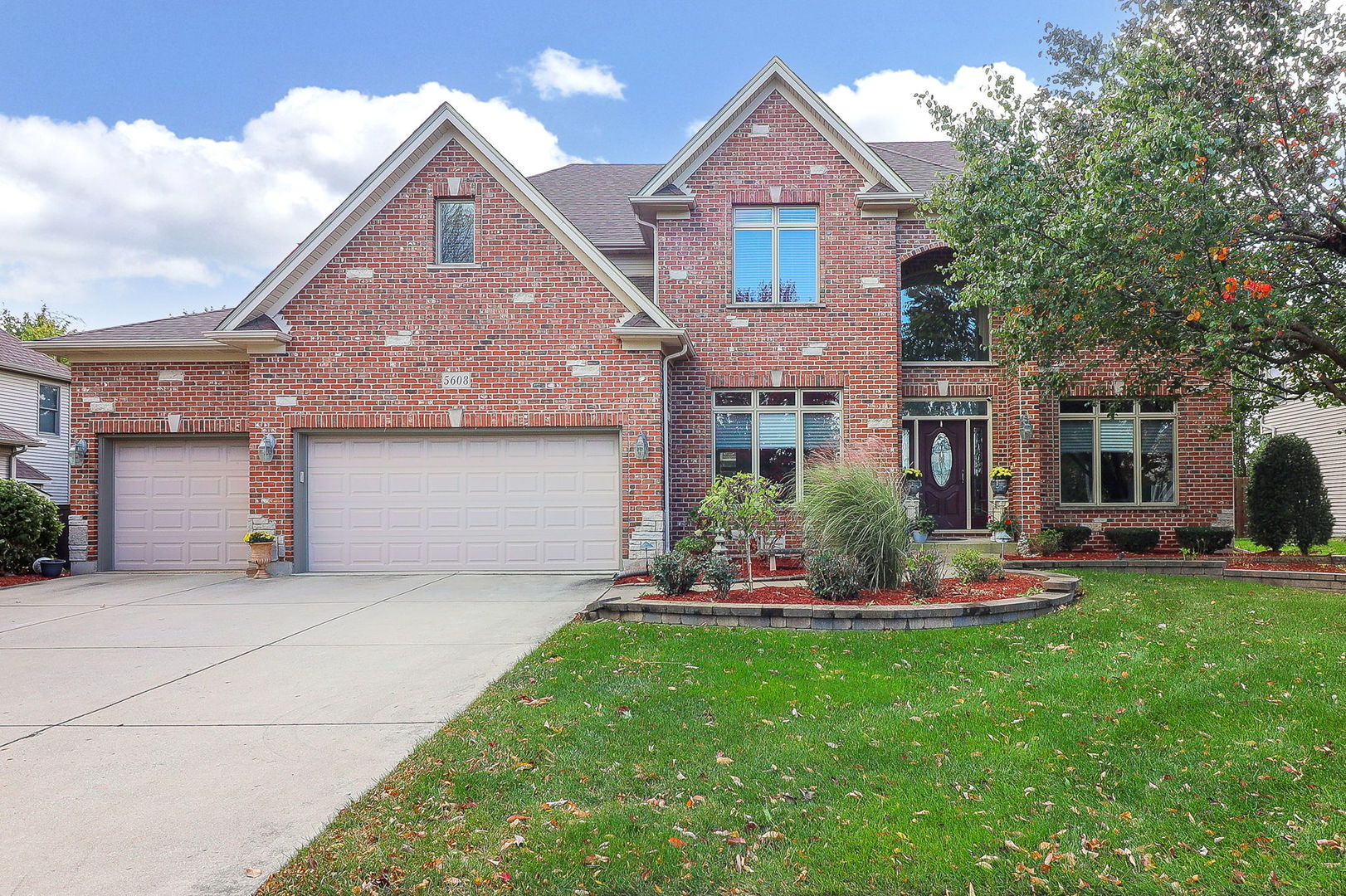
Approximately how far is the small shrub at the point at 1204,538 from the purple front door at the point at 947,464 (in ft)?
11.0

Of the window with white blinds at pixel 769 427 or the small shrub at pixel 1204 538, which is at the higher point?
the window with white blinds at pixel 769 427

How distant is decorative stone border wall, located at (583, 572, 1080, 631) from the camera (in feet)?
24.4

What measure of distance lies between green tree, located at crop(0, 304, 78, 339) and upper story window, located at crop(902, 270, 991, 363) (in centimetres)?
4307

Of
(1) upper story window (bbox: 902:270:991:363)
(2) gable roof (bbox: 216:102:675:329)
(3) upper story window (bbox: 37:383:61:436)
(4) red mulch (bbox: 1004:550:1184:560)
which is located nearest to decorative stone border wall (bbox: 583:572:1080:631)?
(4) red mulch (bbox: 1004:550:1184:560)

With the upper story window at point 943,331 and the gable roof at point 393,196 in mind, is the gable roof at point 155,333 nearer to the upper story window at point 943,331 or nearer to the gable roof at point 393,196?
the gable roof at point 393,196

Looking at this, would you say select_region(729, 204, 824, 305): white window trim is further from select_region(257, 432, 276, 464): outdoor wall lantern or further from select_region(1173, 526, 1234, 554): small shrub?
select_region(257, 432, 276, 464): outdoor wall lantern

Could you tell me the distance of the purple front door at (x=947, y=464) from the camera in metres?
14.0

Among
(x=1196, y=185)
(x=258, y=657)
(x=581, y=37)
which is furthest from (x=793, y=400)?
(x=258, y=657)

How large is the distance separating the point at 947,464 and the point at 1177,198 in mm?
6545

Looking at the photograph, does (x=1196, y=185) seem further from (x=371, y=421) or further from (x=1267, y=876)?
(x=371, y=421)

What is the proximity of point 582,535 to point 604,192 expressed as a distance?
7873 millimetres

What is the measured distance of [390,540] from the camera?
1217cm

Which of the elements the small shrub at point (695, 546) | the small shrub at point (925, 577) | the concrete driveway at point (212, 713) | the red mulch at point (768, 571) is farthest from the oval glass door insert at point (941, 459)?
the concrete driveway at point (212, 713)

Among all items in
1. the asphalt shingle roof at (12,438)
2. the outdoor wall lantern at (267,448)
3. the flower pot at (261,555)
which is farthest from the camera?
the asphalt shingle roof at (12,438)
